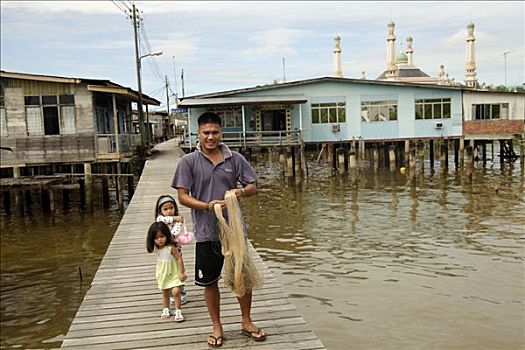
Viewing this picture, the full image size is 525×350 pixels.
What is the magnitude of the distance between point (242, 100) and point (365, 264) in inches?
632

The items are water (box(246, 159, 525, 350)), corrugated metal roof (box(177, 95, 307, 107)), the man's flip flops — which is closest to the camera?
the man's flip flops

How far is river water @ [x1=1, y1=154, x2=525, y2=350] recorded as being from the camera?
7.58 m

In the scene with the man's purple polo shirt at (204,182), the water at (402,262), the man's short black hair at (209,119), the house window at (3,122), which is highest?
the house window at (3,122)

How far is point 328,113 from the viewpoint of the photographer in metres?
26.8

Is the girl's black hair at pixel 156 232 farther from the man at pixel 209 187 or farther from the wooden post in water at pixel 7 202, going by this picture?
the wooden post in water at pixel 7 202

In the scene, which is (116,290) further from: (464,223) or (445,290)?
(464,223)

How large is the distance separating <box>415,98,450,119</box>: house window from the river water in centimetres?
735

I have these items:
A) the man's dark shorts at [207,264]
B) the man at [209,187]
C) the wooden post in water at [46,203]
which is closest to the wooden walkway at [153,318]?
the man at [209,187]

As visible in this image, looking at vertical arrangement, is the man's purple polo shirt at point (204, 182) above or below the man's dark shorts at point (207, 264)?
above

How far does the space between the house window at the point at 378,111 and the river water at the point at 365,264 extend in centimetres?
733

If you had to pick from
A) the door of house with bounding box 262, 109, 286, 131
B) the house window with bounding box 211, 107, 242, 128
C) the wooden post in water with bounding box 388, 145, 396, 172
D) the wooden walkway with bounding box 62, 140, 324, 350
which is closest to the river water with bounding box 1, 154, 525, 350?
the wooden walkway with bounding box 62, 140, 324, 350

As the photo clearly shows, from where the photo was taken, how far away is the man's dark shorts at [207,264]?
4285mm

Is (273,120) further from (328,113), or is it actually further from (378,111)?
(378,111)

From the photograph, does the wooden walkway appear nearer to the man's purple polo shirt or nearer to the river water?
the man's purple polo shirt
